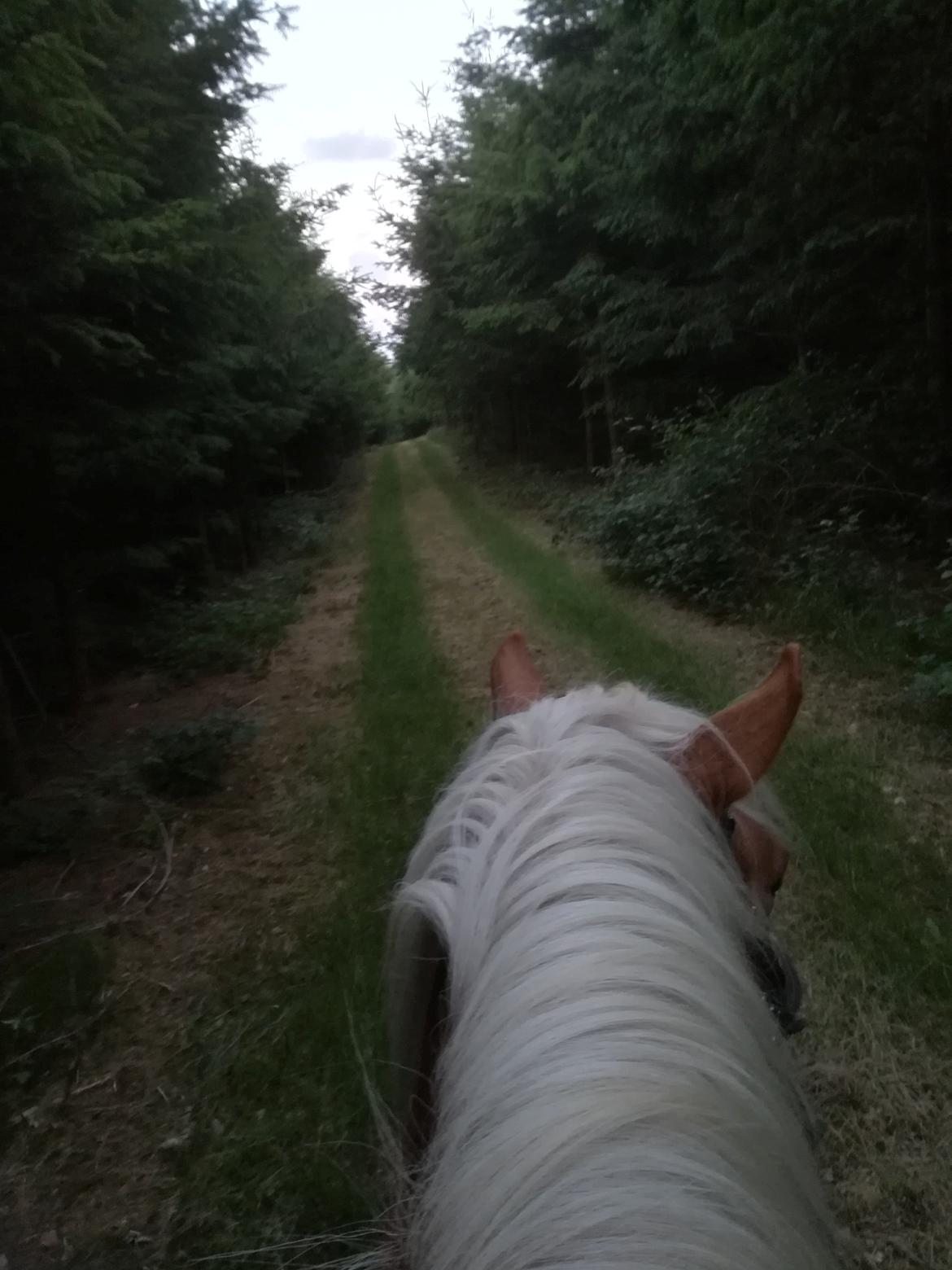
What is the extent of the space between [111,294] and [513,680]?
4528 mm

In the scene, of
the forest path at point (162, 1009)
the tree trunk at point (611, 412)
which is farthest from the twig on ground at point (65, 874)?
the tree trunk at point (611, 412)

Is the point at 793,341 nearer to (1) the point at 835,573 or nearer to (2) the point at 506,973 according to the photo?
(1) the point at 835,573

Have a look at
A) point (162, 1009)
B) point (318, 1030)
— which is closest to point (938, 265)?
point (318, 1030)

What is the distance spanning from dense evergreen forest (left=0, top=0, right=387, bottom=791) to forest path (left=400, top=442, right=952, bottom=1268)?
296 cm

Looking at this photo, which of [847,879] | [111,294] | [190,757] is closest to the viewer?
[847,879]

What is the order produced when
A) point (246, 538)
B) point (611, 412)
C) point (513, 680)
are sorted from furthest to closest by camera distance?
point (611, 412), point (246, 538), point (513, 680)

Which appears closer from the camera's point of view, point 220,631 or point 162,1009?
point 162,1009

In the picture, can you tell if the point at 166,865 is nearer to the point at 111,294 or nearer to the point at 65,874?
the point at 65,874

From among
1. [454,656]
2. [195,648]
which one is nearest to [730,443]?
[454,656]

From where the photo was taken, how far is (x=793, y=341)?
9984 millimetres

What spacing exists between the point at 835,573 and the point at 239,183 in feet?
18.5

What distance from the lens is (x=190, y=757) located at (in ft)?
17.1

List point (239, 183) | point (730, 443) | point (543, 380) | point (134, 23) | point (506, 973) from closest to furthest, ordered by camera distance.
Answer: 1. point (506, 973)
2. point (134, 23)
3. point (239, 183)
4. point (730, 443)
5. point (543, 380)

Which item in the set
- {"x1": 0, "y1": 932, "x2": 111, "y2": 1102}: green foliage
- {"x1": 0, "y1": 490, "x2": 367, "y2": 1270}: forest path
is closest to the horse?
{"x1": 0, "y1": 490, "x2": 367, "y2": 1270}: forest path
